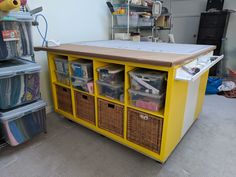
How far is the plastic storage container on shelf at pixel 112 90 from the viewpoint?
1527mm

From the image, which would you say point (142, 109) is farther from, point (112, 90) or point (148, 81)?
point (112, 90)

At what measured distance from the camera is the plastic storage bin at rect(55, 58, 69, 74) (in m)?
1.83

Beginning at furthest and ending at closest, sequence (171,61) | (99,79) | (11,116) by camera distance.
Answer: (99,79) → (11,116) → (171,61)

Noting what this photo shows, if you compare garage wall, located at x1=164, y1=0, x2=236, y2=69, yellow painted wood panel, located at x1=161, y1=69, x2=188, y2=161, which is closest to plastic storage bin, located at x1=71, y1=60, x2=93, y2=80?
yellow painted wood panel, located at x1=161, y1=69, x2=188, y2=161

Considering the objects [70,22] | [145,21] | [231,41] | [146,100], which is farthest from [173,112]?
[231,41]

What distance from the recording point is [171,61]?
1079mm

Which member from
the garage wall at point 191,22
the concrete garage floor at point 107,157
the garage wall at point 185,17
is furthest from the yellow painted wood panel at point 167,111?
the garage wall at point 185,17

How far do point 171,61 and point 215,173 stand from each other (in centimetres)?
95

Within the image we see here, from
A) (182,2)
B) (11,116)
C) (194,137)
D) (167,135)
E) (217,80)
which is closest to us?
(167,135)

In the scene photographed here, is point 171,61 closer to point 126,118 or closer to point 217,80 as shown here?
point 126,118

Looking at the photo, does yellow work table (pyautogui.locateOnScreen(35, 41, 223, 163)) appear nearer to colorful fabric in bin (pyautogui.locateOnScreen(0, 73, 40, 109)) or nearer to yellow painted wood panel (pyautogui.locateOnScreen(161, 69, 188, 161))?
yellow painted wood panel (pyautogui.locateOnScreen(161, 69, 188, 161))

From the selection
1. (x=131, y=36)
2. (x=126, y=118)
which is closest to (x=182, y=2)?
(x=131, y=36)

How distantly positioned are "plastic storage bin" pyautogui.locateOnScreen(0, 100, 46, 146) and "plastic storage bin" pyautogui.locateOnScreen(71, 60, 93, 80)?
449 mm

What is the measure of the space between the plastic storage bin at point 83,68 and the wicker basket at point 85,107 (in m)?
0.19
